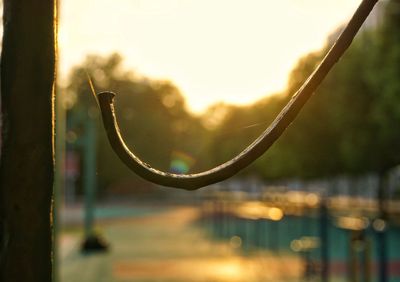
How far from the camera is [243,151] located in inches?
72.3

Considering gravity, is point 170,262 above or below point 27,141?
below

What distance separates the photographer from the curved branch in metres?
1.80

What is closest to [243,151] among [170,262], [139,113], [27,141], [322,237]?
[27,141]

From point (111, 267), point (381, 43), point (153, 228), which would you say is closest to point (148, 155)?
point (153, 228)

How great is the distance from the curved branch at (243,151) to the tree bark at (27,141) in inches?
6.3

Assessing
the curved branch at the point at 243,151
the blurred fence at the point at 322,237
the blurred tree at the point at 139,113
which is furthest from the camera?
the blurred tree at the point at 139,113

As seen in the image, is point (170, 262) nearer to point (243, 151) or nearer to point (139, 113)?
point (243, 151)

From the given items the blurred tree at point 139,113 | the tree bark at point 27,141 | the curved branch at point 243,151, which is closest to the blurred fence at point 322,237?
the curved branch at point 243,151

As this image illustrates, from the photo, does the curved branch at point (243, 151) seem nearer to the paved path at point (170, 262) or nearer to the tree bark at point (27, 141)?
the tree bark at point (27, 141)

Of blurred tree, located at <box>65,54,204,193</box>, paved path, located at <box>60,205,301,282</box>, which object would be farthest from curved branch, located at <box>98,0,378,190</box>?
blurred tree, located at <box>65,54,204,193</box>

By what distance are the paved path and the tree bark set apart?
13272 millimetres

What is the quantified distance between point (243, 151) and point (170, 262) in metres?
17.3

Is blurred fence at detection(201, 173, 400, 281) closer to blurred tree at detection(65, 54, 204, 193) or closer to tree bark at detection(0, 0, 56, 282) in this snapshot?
Answer: tree bark at detection(0, 0, 56, 282)

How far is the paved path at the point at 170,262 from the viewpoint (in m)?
15.7
